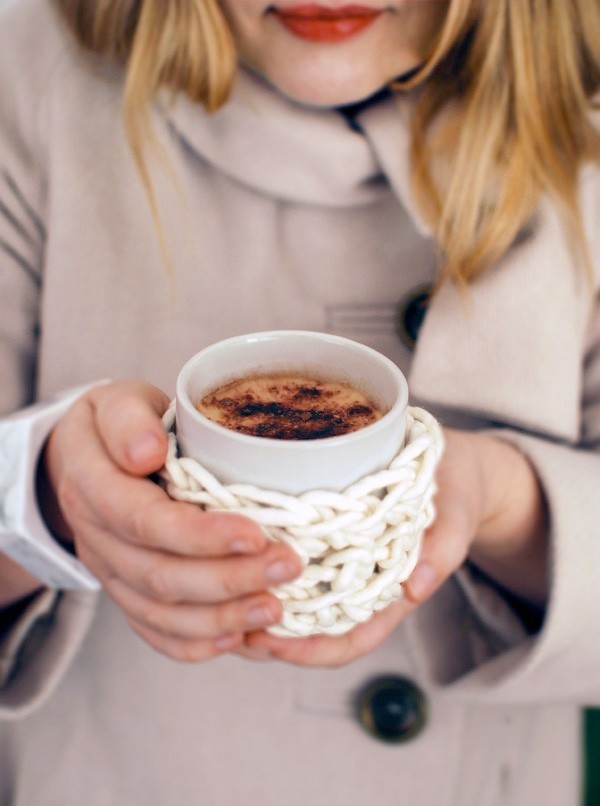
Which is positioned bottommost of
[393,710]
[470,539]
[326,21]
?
[393,710]

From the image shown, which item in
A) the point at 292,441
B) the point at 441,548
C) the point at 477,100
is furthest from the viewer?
the point at 477,100

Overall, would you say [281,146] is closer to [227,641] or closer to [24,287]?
[24,287]

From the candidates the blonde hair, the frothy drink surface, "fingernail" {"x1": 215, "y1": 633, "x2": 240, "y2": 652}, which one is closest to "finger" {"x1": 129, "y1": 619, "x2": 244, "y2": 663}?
"fingernail" {"x1": 215, "y1": 633, "x2": 240, "y2": 652}

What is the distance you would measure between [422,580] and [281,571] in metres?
0.10

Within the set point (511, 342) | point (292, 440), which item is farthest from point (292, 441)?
point (511, 342)

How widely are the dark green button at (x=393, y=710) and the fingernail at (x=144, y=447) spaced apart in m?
0.30

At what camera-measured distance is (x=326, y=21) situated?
0.36 metres

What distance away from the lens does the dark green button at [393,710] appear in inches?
17.8

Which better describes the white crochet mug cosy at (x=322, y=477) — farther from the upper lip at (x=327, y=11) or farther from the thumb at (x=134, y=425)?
the upper lip at (x=327, y=11)

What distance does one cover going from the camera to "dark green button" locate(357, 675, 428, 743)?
452 millimetres

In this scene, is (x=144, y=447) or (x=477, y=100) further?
(x=477, y=100)

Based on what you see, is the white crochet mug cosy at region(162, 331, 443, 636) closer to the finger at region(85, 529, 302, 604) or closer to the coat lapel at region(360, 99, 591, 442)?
the finger at region(85, 529, 302, 604)

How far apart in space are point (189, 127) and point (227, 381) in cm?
26

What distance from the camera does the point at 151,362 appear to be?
0.38m
